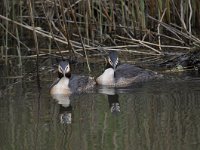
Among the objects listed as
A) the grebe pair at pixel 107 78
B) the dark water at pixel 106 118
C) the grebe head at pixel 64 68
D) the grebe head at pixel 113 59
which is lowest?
the dark water at pixel 106 118

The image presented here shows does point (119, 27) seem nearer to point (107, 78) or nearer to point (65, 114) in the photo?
point (107, 78)

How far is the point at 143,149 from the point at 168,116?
Answer: 125 centimetres

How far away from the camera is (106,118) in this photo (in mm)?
6945

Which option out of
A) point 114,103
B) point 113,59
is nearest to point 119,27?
point 113,59

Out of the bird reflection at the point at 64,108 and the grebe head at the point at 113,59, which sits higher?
the grebe head at the point at 113,59

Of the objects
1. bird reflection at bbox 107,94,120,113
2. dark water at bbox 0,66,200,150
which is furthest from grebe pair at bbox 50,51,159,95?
bird reflection at bbox 107,94,120,113

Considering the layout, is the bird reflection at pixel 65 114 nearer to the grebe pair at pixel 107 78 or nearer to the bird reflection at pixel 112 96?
the bird reflection at pixel 112 96

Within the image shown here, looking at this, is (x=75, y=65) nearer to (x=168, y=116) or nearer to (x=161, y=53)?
(x=161, y=53)

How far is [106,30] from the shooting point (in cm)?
1145

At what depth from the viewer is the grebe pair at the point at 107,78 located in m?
8.80

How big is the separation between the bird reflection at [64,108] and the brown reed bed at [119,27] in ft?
5.34

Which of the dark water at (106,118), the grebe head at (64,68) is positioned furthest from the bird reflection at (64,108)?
the grebe head at (64,68)

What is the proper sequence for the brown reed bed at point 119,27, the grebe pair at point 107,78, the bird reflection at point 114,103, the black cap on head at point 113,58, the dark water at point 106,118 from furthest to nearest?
the brown reed bed at point 119,27, the black cap on head at point 113,58, the grebe pair at point 107,78, the bird reflection at point 114,103, the dark water at point 106,118

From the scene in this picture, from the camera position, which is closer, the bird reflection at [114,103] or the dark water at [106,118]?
the dark water at [106,118]
